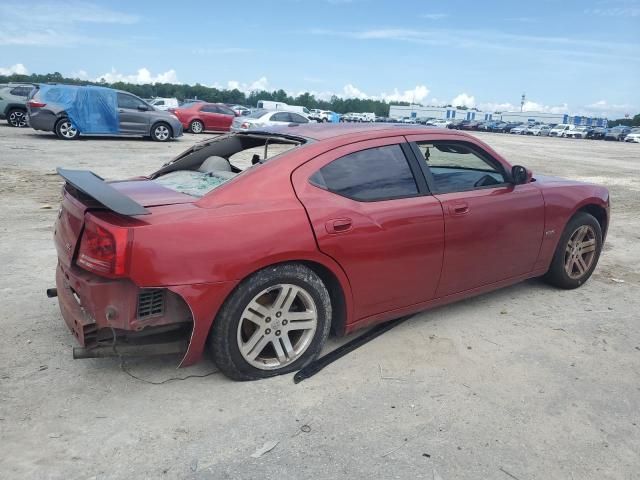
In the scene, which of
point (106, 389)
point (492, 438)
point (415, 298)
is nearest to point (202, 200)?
point (106, 389)

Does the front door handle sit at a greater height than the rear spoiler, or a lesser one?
lesser

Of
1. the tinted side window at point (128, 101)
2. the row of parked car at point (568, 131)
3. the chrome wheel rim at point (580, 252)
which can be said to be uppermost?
the row of parked car at point (568, 131)

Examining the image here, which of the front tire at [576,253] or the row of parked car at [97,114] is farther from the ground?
the row of parked car at [97,114]

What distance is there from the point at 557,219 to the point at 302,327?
2505 millimetres

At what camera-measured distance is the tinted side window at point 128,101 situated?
17.5 m

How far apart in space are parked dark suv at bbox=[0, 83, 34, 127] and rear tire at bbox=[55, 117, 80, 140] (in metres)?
5.68

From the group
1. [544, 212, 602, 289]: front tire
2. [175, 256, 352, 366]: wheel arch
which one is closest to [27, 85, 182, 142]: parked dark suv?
[544, 212, 602, 289]: front tire

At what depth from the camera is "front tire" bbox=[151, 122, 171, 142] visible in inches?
715

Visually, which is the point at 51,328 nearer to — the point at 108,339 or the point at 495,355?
the point at 108,339

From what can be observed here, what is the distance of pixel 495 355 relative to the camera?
3557 millimetres

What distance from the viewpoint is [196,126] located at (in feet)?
75.7

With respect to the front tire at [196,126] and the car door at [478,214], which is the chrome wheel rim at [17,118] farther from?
the car door at [478,214]

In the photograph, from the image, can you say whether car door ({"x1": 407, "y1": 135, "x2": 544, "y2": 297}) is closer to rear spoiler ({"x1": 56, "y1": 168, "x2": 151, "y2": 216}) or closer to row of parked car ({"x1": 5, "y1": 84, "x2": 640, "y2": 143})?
rear spoiler ({"x1": 56, "y1": 168, "x2": 151, "y2": 216})

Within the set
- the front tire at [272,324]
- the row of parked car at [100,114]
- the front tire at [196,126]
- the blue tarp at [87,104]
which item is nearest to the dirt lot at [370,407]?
the front tire at [272,324]
